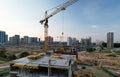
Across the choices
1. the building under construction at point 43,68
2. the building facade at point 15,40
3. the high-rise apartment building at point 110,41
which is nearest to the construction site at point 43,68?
the building under construction at point 43,68

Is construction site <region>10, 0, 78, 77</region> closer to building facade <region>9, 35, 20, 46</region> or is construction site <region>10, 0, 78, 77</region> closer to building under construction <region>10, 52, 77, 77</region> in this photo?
building under construction <region>10, 52, 77, 77</region>

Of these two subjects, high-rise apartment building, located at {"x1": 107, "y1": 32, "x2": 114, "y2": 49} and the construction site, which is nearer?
the construction site

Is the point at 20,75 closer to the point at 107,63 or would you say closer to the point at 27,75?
the point at 27,75

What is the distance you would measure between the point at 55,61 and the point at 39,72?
2.85m

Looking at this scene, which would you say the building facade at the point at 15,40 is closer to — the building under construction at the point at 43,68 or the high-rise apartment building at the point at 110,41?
the high-rise apartment building at the point at 110,41

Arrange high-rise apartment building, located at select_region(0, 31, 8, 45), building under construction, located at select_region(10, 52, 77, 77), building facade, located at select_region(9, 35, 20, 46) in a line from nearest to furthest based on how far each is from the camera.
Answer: building under construction, located at select_region(10, 52, 77, 77) → building facade, located at select_region(9, 35, 20, 46) → high-rise apartment building, located at select_region(0, 31, 8, 45)

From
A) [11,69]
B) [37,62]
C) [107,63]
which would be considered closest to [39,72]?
[37,62]

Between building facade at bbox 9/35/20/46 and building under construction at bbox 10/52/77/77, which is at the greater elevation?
building facade at bbox 9/35/20/46

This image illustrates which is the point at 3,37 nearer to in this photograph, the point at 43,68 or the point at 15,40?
the point at 15,40

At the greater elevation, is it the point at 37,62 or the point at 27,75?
the point at 37,62

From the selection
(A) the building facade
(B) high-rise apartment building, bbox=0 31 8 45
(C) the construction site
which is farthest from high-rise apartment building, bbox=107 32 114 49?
(C) the construction site

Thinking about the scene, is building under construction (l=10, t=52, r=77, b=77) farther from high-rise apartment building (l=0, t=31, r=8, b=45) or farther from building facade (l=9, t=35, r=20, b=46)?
high-rise apartment building (l=0, t=31, r=8, b=45)

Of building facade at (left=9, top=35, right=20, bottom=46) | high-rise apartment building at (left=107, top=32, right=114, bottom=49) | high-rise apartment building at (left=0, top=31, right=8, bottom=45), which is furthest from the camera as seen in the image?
high-rise apartment building at (left=0, top=31, right=8, bottom=45)

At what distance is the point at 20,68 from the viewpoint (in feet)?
85.3
